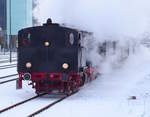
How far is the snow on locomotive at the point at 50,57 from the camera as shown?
572 inches

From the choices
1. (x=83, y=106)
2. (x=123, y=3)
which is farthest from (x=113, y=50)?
(x=83, y=106)

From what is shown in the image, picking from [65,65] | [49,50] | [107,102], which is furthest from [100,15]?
[107,102]

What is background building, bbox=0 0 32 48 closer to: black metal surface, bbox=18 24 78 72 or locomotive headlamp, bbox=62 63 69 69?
black metal surface, bbox=18 24 78 72

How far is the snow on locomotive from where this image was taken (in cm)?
1452

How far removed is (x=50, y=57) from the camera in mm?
14648

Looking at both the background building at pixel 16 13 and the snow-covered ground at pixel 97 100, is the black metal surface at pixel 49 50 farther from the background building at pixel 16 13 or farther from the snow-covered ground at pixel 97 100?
the background building at pixel 16 13

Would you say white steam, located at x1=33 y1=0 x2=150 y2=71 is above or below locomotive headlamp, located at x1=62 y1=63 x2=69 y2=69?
above

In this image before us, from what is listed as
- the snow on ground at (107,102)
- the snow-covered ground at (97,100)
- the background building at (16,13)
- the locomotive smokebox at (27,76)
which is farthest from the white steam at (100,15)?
the background building at (16,13)

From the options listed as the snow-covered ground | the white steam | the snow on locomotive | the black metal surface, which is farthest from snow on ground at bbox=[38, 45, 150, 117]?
the white steam

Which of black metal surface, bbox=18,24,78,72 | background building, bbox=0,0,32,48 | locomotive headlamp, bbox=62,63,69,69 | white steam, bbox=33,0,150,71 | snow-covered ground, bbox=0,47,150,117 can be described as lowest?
snow-covered ground, bbox=0,47,150,117

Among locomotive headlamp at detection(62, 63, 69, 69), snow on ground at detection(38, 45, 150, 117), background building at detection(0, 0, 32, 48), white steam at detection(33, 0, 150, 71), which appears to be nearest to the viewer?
snow on ground at detection(38, 45, 150, 117)

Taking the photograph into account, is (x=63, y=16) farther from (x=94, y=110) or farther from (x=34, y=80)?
(x=94, y=110)

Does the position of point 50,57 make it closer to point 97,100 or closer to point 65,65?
point 65,65

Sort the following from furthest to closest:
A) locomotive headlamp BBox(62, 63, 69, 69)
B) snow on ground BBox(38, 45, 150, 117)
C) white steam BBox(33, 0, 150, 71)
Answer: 1. white steam BBox(33, 0, 150, 71)
2. locomotive headlamp BBox(62, 63, 69, 69)
3. snow on ground BBox(38, 45, 150, 117)
